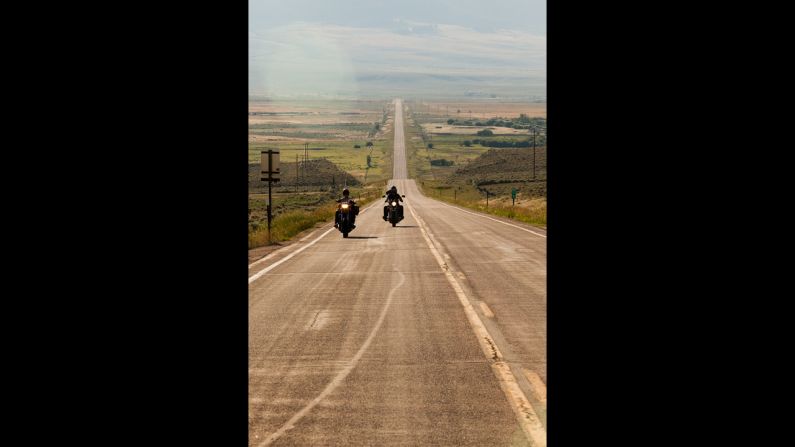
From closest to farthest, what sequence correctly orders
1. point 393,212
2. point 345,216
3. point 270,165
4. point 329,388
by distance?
point 329,388 → point 270,165 → point 345,216 → point 393,212

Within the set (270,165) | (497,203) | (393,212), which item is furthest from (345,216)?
(497,203)

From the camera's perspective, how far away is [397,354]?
973cm

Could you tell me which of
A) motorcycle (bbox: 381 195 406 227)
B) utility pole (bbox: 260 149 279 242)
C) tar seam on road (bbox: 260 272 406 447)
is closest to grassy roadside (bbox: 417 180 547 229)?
motorcycle (bbox: 381 195 406 227)

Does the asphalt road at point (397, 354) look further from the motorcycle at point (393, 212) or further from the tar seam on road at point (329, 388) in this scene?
the motorcycle at point (393, 212)

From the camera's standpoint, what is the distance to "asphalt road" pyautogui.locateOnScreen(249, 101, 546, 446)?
6.68 metres

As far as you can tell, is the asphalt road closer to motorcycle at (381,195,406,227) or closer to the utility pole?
the utility pole

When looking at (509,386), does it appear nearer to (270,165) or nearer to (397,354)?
(397,354)

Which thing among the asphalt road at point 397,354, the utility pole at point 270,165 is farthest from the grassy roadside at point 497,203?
the asphalt road at point 397,354
